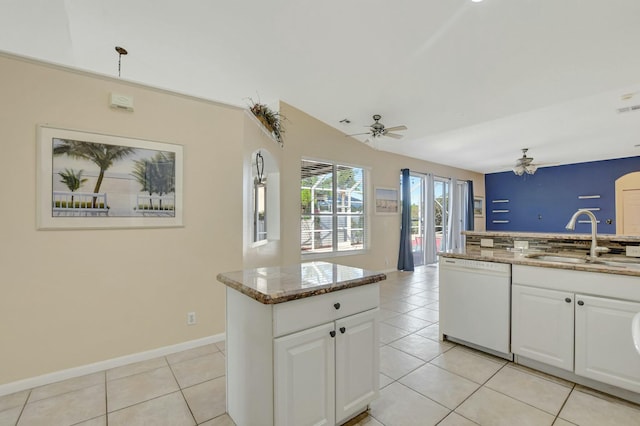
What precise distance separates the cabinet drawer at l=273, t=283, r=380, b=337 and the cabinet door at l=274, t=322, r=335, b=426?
43 mm

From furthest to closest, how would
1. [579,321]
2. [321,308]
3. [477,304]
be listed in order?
[477,304], [579,321], [321,308]

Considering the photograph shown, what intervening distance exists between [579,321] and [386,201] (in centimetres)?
463

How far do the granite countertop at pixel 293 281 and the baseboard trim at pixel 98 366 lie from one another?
4.70ft

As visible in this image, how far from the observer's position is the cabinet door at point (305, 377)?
54.2 inches

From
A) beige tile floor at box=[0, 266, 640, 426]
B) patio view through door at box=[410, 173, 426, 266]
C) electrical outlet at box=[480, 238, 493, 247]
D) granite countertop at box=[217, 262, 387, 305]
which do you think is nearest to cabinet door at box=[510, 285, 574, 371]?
beige tile floor at box=[0, 266, 640, 426]

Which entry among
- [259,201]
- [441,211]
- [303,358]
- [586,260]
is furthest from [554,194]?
[303,358]

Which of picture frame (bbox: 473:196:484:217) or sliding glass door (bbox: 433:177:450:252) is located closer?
sliding glass door (bbox: 433:177:450:252)

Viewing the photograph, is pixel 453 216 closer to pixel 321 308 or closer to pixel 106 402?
pixel 321 308

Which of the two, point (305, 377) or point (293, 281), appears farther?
point (293, 281)

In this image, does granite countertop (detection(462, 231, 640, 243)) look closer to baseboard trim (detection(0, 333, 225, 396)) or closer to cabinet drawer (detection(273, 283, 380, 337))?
cabinet drawer (detection(273, 283, 380, 337))

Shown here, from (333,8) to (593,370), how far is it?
356 cm

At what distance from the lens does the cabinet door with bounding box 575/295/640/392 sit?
6.15 ft

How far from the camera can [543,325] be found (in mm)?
2234

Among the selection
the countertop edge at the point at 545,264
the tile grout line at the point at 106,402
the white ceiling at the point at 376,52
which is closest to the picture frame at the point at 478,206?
the white ceiling at the point at 376,52
